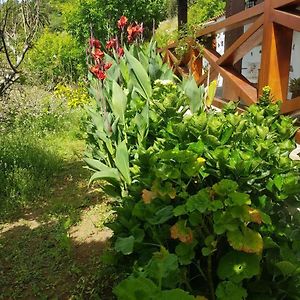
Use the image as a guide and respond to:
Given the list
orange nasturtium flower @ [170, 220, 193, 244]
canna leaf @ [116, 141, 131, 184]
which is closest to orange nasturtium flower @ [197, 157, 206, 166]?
orange nasturtium flower @ [170, 220, 193, 244]

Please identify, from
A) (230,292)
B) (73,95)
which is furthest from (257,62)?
(230,292)

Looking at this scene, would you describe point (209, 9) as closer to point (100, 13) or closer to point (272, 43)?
point (100, 13)

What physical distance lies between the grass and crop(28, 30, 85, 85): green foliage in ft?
26.2

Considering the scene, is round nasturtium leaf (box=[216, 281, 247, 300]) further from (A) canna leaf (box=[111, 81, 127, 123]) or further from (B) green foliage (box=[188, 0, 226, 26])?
(B) green foliage (box=[188, 0, 226, 26])

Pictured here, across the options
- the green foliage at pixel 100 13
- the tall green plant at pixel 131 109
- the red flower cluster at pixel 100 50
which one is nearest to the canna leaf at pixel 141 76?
the tall green plant at pixel 131 109

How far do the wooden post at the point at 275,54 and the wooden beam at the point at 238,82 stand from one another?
9.7 inches

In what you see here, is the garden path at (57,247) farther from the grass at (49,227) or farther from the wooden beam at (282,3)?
the wooden beam at (282,3)

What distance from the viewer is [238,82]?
3.81 metres

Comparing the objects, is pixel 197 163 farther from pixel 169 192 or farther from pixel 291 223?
pixel 291 223

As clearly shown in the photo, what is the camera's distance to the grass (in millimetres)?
2211

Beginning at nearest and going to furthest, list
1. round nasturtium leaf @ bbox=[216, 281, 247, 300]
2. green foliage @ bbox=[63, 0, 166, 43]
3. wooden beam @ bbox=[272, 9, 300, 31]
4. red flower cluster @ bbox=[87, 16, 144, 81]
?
round nasturtium leaf @ bbox=[216, 281, 247, 300] → red flower cluster @ bbox=[87, 16, 144, 81] → wooden beam @ bbox=[272, 9, 300, 31] → green foliage @ bbox=[63, 0, 166, 43]

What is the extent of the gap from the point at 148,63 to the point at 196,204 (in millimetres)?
2104

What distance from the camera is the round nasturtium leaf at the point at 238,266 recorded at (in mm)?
1229

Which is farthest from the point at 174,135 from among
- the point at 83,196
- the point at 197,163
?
the point at 83,196
